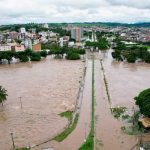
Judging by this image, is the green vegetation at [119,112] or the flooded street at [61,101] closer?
the flooded street at [61,101]

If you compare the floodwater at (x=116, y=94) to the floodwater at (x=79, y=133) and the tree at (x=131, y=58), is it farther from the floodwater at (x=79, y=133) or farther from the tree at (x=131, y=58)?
the tree at (x=131, y=58)

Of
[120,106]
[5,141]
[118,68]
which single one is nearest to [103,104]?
[120,106]

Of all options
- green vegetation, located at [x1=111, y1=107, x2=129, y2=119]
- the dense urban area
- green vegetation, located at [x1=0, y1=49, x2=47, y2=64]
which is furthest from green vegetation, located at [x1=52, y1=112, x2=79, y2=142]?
green vegetation, located at [x1=0, y1=49, x2=47, y2=64]

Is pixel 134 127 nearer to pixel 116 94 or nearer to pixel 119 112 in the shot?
pixel 119 112

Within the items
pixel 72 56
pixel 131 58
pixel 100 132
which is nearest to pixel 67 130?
pixel 100 132

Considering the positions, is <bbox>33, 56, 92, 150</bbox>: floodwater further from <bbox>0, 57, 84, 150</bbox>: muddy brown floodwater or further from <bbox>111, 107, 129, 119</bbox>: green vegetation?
<bbox>111, 107, 129, 119</bbox>: green vegetation

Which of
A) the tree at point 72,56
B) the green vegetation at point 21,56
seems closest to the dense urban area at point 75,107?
the green vegetation at point 21,56
